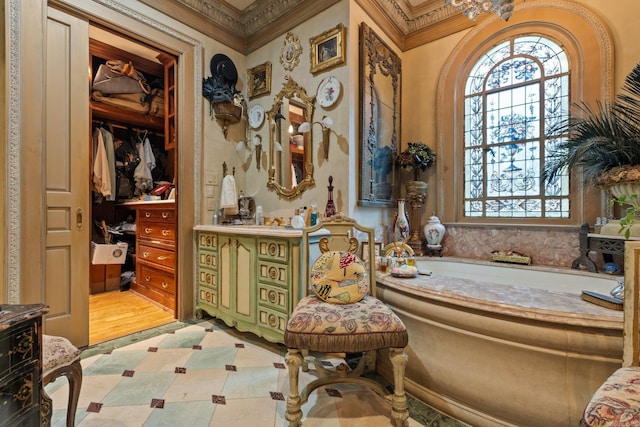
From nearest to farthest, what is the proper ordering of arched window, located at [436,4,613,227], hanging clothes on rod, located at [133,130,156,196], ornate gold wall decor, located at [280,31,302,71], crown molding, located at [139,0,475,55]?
arched window, located at [436,4,613,227] → crown molding, located at [139,0,475,55] → ornate gold wall decor, located at [280,31,302,71] → hanging clothes on rod, located at [133,130,156,196]

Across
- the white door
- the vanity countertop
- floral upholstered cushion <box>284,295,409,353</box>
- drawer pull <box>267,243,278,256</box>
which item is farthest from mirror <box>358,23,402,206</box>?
the white door

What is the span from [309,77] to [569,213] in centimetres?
271

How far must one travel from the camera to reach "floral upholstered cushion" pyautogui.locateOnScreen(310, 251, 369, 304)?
1.61 meters

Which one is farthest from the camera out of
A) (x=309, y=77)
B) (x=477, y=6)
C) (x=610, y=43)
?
(x=309, y=77)

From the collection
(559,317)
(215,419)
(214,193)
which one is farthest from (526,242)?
(214,193)

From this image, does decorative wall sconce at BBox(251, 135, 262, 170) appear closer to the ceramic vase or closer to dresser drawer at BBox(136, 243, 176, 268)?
dresser drawer at BBox(136, 243, 176, 268)

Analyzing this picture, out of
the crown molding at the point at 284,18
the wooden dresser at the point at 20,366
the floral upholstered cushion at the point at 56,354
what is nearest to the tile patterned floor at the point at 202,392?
the floral upholstered cushion at the point at 56,354

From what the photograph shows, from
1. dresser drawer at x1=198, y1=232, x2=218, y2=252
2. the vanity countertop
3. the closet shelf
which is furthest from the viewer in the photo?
the closet shelf

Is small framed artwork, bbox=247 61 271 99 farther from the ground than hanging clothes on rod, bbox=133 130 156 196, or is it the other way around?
small framed artwork, bbox=247 61 271 99

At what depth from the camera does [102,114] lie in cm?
373

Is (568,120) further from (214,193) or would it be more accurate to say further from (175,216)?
(175,216)

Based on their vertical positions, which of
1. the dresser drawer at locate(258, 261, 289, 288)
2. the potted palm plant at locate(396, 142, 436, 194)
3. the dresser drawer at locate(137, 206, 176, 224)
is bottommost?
the dresser drawer at locate(258, 261, 289, 288)

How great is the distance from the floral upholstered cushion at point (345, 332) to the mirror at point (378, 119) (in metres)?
1.34

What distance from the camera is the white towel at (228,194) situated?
2982 millimetres
